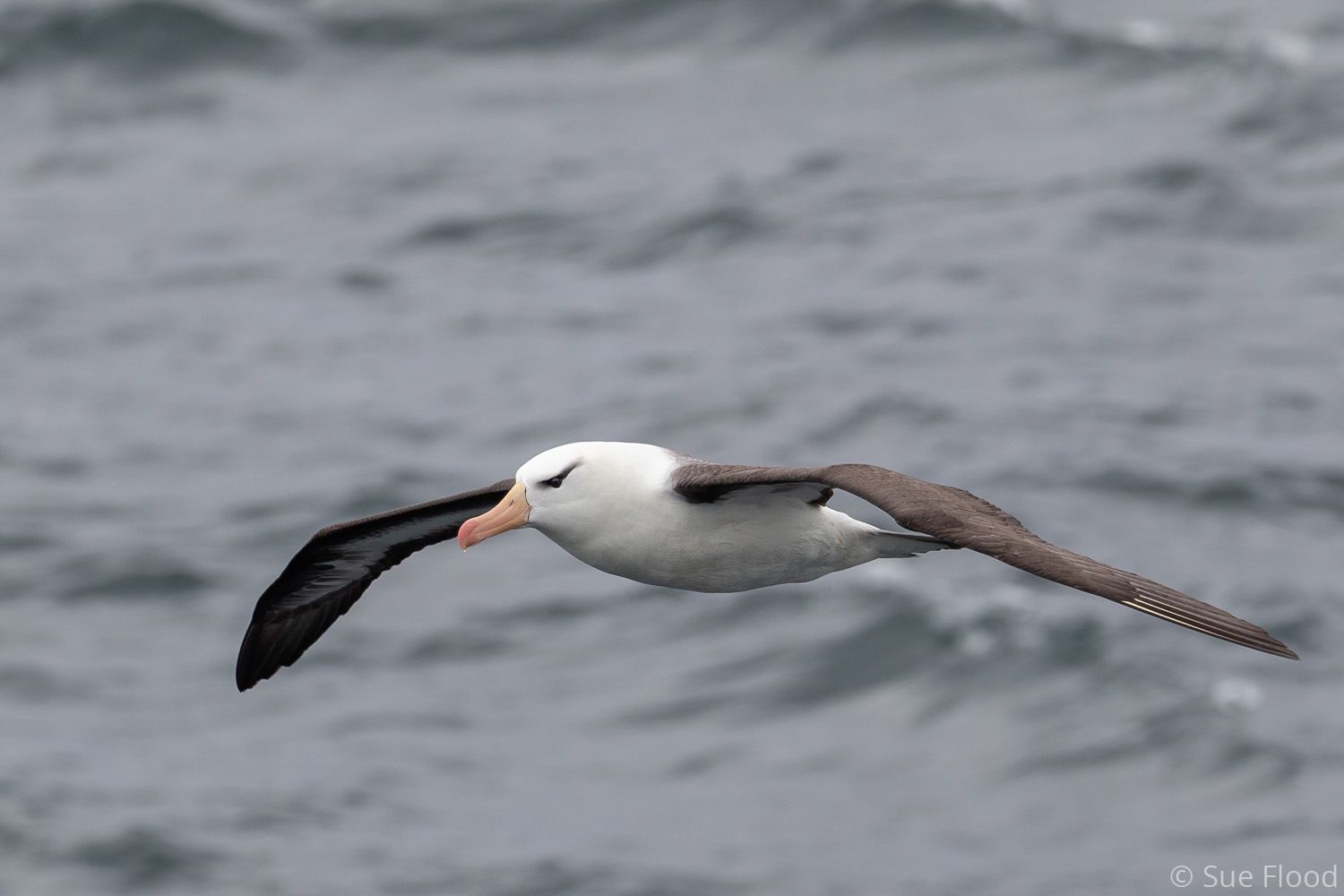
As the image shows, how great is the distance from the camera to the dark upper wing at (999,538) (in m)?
7.82

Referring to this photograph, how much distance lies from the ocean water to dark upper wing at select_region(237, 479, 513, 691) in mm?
16940

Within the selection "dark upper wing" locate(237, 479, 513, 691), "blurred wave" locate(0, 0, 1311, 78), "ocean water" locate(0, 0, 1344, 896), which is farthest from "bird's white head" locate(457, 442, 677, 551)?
"blurred wave" locate(0, 0, 1311, 78)

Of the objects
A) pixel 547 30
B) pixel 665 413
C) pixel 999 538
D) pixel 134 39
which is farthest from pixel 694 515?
pixel 134 39

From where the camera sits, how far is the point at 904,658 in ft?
100

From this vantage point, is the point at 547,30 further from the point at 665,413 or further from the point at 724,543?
the point at 724,543

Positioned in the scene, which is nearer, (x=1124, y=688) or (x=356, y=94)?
(x=1124, y=688)

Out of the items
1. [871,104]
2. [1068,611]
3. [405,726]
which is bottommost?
[405,726]

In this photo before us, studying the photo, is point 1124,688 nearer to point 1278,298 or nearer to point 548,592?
point 548,592

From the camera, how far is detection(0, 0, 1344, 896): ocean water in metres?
29.2

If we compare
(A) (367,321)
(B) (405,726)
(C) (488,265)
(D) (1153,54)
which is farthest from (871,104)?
(B) (405,726)

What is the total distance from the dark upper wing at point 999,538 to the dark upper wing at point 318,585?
9.34 ft

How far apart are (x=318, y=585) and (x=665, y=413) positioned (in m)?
26.8

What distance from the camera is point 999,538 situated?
8.33m

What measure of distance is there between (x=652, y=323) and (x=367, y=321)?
7666mm
